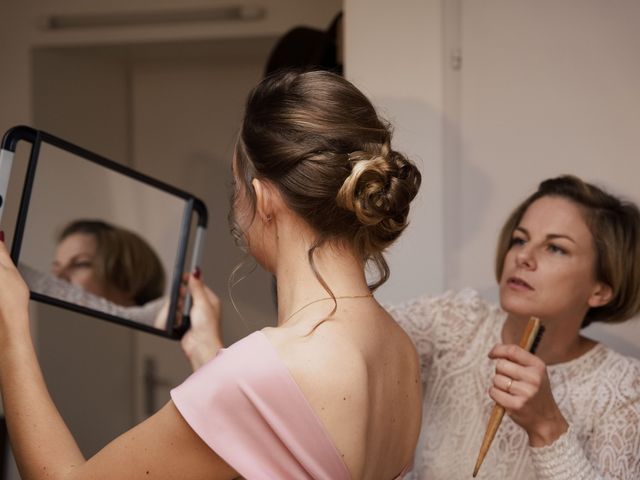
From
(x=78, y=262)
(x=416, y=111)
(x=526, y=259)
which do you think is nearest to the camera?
(x=526, y=259)

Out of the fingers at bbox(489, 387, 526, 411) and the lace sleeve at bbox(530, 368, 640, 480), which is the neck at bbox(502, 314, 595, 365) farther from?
the fingers at bbox(489, 387, 526, 411)

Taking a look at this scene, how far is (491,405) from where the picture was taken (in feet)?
5.72

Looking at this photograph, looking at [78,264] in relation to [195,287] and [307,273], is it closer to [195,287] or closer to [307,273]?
[195,287]

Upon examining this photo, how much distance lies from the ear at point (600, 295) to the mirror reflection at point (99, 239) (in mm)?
755

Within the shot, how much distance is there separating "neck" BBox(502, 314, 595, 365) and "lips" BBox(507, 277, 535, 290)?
0.07 meters

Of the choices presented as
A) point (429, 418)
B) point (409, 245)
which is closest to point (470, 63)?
point (409, 245)

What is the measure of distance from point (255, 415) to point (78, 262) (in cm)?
81

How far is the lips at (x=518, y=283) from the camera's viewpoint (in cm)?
168

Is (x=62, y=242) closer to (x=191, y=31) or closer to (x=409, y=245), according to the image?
(x=409, y=245)

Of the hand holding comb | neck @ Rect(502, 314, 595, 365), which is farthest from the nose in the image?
the hand holding comb

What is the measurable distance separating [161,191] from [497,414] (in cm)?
69

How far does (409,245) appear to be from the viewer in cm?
219

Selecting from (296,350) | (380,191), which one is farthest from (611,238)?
(296,350)

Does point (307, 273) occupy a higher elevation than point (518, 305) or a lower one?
higher
